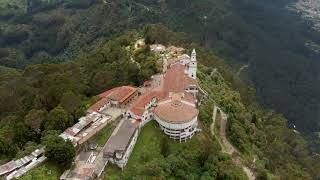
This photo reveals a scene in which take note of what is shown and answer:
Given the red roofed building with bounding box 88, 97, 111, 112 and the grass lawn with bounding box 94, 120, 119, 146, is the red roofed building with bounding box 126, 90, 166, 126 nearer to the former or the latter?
the grass lawn with bounding box 94, 120, 119, 146

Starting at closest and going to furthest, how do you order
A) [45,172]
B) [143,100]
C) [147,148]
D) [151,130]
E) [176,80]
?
1. [45,172]
2. [147,148]
3. [151,130]
4. [143,100]
5. [176,80]

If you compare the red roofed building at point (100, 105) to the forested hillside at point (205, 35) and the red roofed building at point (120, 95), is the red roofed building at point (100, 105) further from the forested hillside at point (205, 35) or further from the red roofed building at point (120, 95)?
the forested hillside at point (205, 35)

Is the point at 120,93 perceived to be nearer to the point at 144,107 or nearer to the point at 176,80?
the point at 144,107

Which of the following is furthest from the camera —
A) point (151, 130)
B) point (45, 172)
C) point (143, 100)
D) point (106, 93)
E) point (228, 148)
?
point (106, 93)

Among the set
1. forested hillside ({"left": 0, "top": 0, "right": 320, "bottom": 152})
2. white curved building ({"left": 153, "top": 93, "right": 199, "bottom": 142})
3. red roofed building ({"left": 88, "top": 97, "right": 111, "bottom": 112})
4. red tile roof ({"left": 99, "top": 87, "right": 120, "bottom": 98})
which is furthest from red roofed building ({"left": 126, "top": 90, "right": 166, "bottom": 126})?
forested hillside ({"left": 0, "top": 0, "right": 320, "bottom": 152})

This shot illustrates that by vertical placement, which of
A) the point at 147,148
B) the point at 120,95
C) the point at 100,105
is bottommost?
the point at 147,148

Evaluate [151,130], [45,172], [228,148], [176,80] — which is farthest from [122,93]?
[45,172]

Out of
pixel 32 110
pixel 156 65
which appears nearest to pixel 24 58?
pixel 156 65
